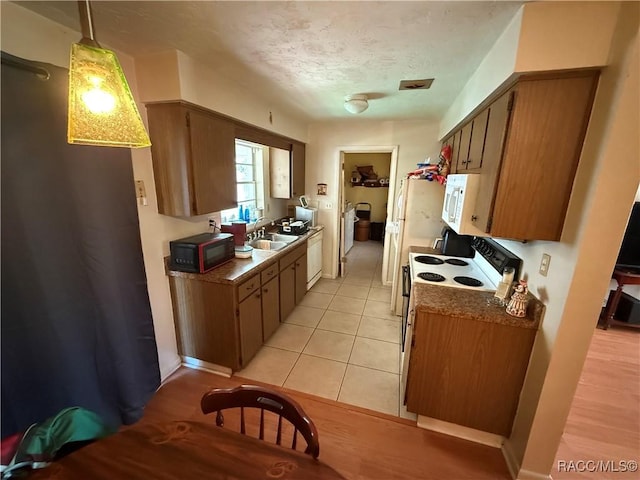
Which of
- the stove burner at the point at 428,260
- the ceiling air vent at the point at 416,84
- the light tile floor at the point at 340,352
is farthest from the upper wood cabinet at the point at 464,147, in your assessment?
the light tile floor at the point at 340,352

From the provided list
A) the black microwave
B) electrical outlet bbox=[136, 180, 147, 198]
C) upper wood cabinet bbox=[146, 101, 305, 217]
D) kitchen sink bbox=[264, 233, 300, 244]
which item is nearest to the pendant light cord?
upper wood cabinet bbox=[146, 101, 305, 217]

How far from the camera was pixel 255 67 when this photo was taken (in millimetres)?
1891

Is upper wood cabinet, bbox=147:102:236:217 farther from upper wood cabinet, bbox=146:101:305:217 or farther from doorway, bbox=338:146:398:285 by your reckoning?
doorway, bbox=338:146:398:285

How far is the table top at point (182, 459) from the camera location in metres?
0.84

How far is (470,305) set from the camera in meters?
1.66

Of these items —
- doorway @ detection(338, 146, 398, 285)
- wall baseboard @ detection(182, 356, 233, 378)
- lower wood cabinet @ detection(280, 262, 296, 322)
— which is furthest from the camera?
doorway @ detection(338, 146, 398, 285)

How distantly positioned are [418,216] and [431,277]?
1.12 metres

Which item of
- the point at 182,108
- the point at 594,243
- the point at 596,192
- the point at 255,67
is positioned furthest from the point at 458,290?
the point at 182,108

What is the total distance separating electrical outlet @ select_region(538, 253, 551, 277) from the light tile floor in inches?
52.3

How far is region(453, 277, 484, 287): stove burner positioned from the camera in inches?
77.7

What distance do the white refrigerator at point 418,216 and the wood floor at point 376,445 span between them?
1661 mm

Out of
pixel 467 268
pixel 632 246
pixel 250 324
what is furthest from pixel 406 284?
pixel 632 246

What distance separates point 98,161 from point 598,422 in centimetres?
374

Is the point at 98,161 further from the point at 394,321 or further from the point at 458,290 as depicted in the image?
the point at 394,321
